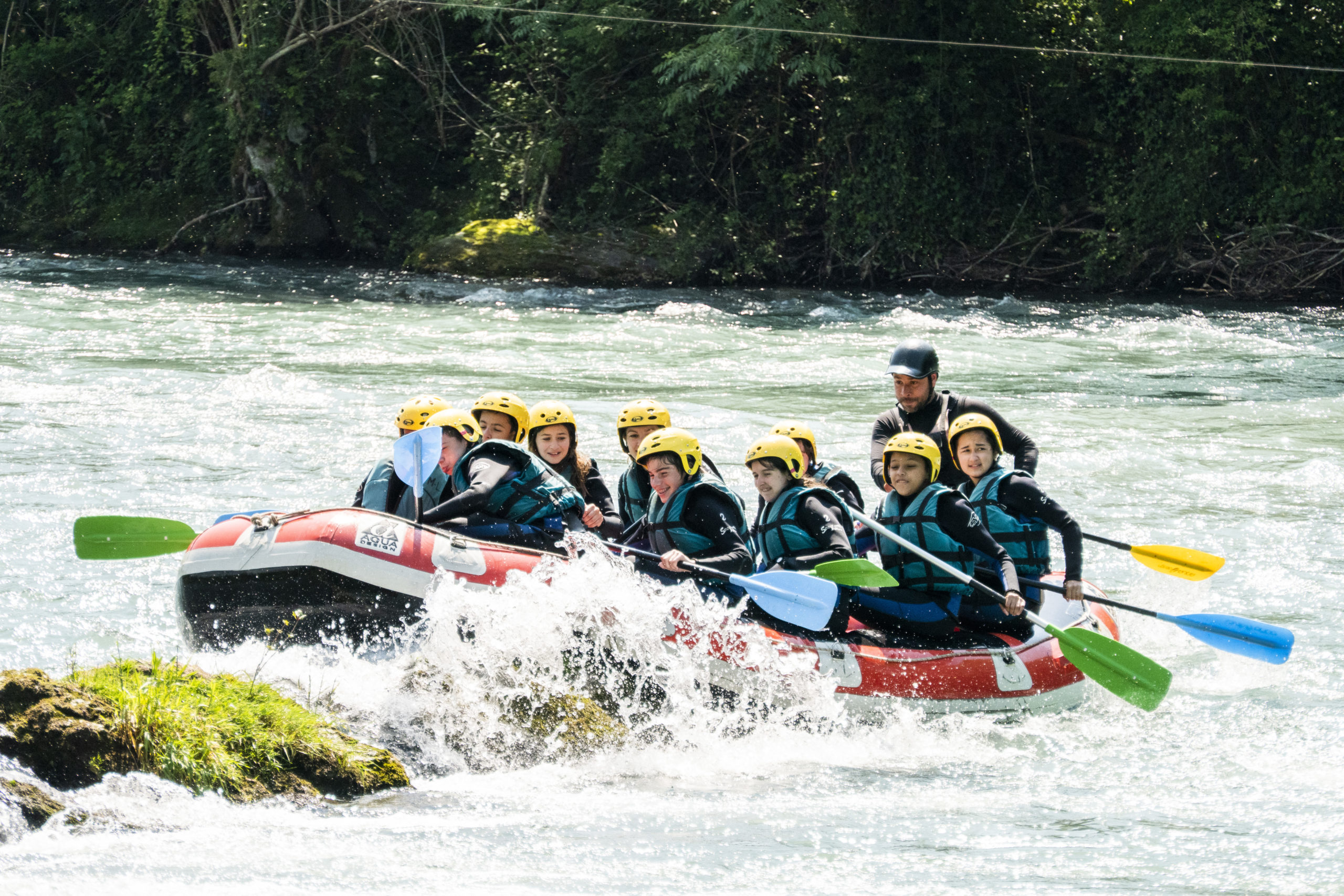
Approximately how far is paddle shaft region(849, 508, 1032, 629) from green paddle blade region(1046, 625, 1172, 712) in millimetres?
93

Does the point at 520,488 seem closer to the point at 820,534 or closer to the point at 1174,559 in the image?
the point at 820,534

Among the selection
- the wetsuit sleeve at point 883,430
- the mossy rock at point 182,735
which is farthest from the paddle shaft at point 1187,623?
the mossy rock at point 182,735

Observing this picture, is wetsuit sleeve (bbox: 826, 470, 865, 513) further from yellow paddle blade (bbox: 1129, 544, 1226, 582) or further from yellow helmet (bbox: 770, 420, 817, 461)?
yellow paddle blade (bbox: 1129, 544, 1226, 582)

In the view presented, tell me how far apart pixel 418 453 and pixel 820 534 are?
5.27 feet

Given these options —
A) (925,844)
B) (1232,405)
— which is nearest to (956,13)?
(1232,405)

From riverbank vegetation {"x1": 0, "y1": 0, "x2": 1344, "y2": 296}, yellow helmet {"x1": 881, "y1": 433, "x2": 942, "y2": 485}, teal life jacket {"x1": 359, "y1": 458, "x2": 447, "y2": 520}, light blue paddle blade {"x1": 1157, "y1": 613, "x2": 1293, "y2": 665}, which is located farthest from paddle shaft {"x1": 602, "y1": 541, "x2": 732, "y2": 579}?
riverbank vegetation {"x1": 0, "y1": 0, "x2": 1344, "y2": 296}

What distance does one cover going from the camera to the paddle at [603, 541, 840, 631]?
17.6ft

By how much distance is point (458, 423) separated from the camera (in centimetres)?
592

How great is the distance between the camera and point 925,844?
4375 mm

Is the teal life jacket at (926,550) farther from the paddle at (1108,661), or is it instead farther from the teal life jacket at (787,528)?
the teal life jacket at (787,528)

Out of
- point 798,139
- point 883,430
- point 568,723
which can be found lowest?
point 568,723

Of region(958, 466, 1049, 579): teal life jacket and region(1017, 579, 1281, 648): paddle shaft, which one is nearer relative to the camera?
region(1017, 579, 1281, 648): paddle shaft

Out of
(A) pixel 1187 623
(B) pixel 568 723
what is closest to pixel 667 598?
(B) pixel 568 723

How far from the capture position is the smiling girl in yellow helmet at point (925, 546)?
5.91m
